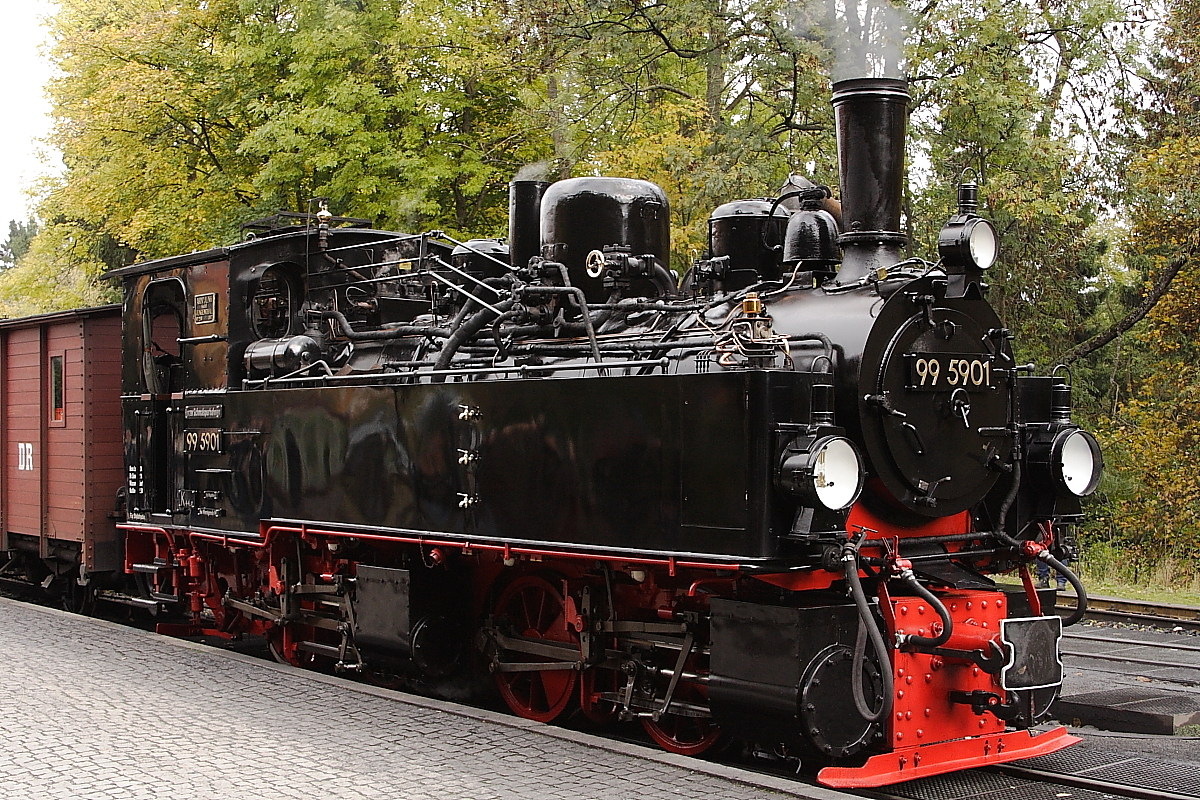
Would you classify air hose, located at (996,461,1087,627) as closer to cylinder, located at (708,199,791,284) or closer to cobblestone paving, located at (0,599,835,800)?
cylinder, located at (708,199,791,284)

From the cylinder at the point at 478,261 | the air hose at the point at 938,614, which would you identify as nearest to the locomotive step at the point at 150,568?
the cylinder at the point at 478,261

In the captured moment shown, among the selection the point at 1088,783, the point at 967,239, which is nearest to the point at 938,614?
the point at 1088,783

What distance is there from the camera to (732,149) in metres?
17.3

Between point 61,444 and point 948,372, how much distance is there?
29.8ft

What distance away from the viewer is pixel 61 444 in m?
12.0

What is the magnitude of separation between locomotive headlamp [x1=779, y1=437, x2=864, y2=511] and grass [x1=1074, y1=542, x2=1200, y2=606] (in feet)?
24.9

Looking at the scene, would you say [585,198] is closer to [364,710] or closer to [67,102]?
[364,710]

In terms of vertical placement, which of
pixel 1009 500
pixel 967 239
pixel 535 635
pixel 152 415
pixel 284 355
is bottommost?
pixel 535 635

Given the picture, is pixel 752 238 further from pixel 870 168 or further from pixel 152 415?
pixel 152 415

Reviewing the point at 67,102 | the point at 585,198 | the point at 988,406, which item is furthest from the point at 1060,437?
the point at 67,102

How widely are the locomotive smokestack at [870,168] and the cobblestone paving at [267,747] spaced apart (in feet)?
9.02

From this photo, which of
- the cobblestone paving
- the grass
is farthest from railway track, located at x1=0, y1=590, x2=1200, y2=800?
the grass

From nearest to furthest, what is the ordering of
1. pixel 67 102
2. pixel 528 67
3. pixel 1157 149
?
pixel 1157 149
pixel 528 67
pixel 67 102

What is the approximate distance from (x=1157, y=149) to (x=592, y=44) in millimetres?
7829
